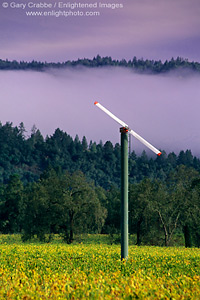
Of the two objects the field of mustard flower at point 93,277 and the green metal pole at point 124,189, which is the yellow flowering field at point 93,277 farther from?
the green metal pole at point 124,189

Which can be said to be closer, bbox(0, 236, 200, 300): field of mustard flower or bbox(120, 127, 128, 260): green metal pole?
bbox(0, 236, 200, 300): field of mustard flower

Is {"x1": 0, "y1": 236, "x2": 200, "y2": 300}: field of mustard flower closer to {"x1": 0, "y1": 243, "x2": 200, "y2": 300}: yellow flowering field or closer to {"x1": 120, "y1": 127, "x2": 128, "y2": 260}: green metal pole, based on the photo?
{"x1": 0, "y1": 243, "x2": 200, "y2": 300}: yellow flowering field

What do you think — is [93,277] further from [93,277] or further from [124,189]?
[124,189]

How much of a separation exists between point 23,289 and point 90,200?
43.1 metres

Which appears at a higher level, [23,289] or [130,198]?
[130,198]

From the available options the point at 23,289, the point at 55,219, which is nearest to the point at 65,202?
the point at 55,219

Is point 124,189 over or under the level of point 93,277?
over

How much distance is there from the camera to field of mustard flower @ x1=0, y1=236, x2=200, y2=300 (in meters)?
10.8

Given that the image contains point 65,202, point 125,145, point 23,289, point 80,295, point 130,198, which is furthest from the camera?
point 130,198

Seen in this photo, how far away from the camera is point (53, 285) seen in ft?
38.8

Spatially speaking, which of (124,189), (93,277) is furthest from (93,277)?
(124,189)

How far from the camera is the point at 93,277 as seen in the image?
13523 millimetres

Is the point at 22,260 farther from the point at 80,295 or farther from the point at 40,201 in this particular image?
the point at 40,201

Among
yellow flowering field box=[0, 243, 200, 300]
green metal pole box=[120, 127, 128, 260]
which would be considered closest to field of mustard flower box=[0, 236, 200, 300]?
yellow flowering field box=[0, 243, 200, 300]
